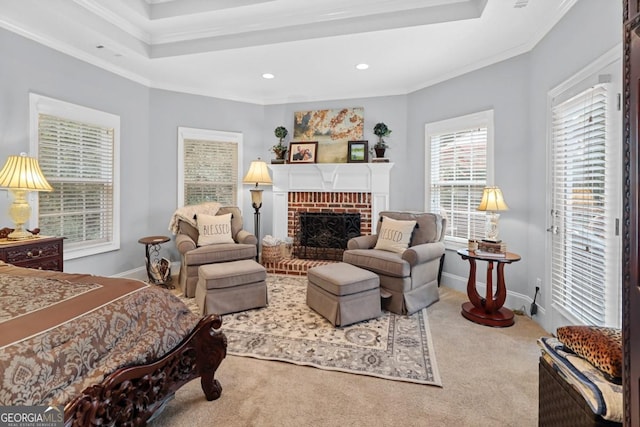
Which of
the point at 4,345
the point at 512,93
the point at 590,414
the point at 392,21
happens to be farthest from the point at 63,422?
the point at 512,93

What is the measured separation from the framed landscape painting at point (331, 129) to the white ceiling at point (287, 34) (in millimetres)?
797

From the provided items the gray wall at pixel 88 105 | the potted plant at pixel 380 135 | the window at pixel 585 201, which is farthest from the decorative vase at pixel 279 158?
the window at pixel 585 201

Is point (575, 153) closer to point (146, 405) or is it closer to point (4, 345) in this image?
point (146, 405)

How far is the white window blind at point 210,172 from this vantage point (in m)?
4.88

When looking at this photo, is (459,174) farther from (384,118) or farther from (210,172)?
(210,172)

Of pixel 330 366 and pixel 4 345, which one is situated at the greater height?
pixel 4 345

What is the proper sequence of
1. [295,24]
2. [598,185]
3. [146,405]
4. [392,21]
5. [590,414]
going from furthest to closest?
1. [295,24]
2. [392,21]
3. [598,185]
4. [146,405]
5. [590,414]

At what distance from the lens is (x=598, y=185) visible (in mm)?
2252

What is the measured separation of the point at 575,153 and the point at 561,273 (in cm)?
99

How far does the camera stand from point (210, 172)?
16.5 ft

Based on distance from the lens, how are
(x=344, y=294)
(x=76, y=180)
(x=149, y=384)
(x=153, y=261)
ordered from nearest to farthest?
1. (x=149, y=384)
2. (x=344, y=294)
3. (x=76, y=180)
4. (x=153, y=261)

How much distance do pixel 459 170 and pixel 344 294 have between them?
7.71ft

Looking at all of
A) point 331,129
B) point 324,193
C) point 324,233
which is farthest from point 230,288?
point 331,129

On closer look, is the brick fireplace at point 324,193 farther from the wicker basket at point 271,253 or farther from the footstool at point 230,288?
the footstool at point 230,288
